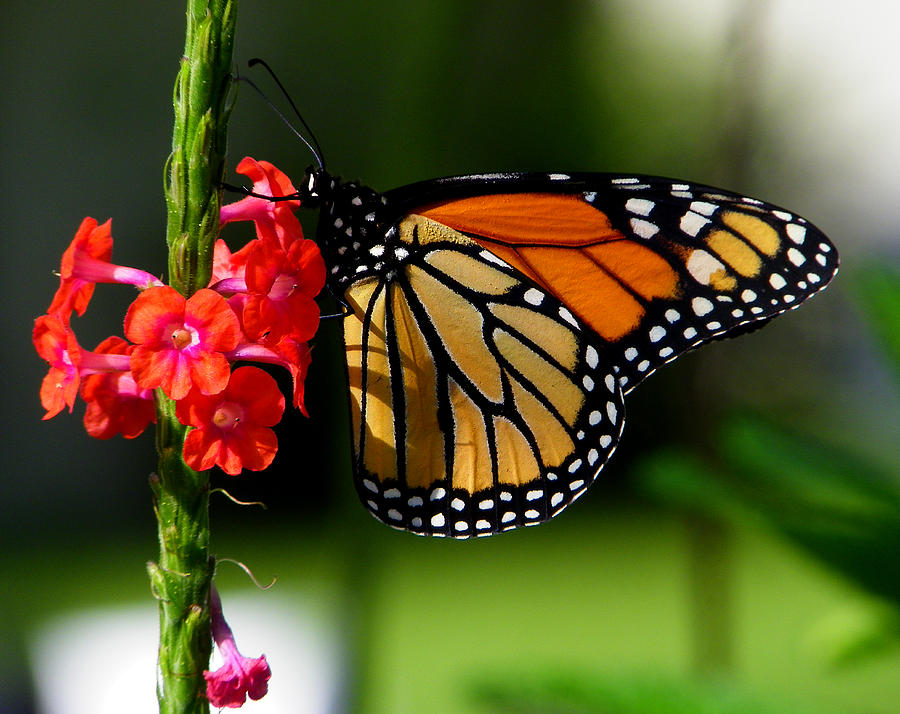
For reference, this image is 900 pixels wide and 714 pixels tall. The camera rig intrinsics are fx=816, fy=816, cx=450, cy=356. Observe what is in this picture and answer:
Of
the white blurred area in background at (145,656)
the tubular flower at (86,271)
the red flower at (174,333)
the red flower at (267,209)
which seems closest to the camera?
the red flower at (174,333)

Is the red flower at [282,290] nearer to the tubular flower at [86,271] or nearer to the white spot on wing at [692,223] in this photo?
the tubular flower at [86,271]

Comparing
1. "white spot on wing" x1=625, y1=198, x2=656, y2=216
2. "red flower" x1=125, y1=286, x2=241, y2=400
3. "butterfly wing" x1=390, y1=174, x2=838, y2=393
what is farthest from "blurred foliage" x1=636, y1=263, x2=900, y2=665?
"red flower" x1=125, y1=286, x2=241, y2=400

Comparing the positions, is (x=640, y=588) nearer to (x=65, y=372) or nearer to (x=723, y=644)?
(x=723, y=644)

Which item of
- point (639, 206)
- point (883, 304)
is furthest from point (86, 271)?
point (883, 304)

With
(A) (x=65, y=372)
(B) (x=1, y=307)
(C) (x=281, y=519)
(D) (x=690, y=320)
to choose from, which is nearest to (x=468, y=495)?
(D) (x=690, y=320)

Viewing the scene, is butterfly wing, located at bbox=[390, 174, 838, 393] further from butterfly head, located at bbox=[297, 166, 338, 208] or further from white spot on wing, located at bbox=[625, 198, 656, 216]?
butterfly head, located at bbox=[297, 166, 338, 208]

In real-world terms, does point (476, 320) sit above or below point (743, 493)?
above

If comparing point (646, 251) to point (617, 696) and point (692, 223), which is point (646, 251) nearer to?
point (692, 223)

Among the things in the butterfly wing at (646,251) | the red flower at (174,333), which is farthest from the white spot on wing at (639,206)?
the red flower at (174,333)

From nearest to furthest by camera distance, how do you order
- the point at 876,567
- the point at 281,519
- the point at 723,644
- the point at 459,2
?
the point at 876,567 → the point at 723,644 → the point at 459,2 → the point at 281,519
